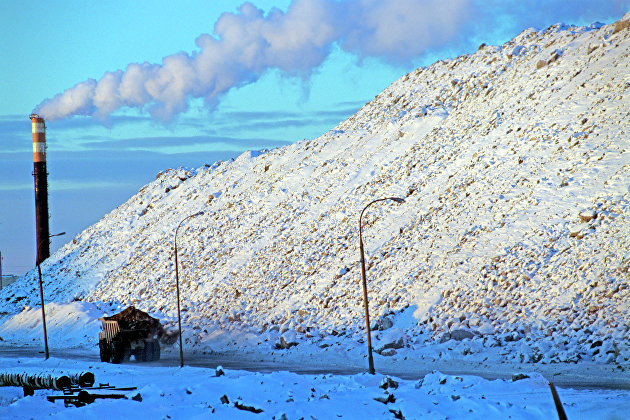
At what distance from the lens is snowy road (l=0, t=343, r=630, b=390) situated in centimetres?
2884

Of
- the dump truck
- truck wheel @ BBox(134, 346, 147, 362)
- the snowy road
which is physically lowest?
the snowy road

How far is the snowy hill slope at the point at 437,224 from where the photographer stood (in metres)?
40.7

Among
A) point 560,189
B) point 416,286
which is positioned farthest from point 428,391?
point 560,189

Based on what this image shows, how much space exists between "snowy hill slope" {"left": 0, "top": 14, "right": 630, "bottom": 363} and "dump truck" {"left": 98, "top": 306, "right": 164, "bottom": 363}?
780 centimetres

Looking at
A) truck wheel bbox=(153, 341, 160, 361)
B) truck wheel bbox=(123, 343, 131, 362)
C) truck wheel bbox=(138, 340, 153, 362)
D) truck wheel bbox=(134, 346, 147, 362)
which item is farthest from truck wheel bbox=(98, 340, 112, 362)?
truck wheel bbox=(153, 341, 160, 361)

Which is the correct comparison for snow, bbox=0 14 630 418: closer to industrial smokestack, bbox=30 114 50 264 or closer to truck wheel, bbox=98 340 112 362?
truck wheel, bbox=98 340 112 362

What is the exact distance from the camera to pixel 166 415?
2019 centimetres

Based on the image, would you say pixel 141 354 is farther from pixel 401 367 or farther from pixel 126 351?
pixel 401 367

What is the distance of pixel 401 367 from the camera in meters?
36.7

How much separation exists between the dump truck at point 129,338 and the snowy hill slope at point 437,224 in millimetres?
7804

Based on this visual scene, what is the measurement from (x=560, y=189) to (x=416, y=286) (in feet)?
38.4

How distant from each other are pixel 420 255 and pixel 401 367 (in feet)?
48.6

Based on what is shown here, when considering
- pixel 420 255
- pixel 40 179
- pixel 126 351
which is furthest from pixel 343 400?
pixel 40 179

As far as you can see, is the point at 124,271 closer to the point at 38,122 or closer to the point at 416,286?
the point at 38,122
